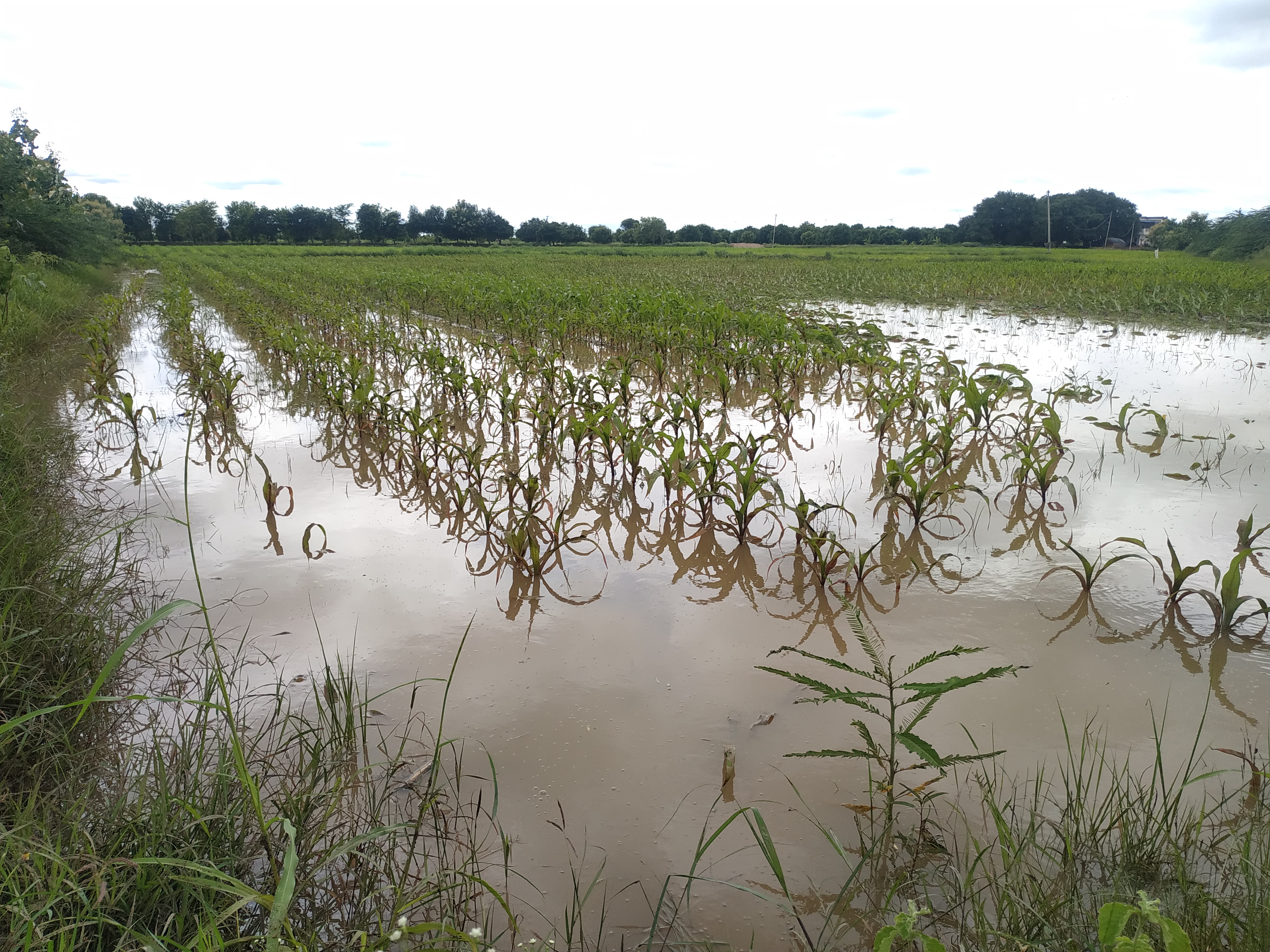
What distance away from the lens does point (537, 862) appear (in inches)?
76.4

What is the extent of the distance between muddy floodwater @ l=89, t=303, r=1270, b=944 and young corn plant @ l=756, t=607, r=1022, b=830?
80 millimetres

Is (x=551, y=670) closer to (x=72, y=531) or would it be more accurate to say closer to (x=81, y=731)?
(x=81, y=731)

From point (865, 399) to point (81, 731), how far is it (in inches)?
255

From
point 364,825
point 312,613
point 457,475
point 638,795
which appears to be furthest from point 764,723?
point 457,475

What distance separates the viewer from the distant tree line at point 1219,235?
11.2 meters

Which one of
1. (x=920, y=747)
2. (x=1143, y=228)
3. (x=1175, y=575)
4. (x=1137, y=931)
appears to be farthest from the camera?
(x=1143, y=228)

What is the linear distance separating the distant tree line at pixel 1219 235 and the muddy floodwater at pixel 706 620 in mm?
4159

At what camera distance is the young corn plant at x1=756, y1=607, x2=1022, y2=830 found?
5.79 feet

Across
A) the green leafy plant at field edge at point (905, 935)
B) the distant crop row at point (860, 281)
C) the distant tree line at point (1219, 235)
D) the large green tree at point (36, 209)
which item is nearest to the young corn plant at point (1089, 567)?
the green leafy plant at field edge at point (905, 935)

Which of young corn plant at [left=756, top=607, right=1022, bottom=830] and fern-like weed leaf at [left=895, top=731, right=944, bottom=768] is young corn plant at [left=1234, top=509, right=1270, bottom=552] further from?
fern-like weed leaf at [left=895, top=731, right=944, bottom=768]

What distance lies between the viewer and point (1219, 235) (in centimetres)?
2166

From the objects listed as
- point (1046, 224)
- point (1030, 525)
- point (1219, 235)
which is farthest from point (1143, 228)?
point (1030, 525)

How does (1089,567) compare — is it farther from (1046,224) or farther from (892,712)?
(1046,224)

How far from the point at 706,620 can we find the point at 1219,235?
86.4ft
